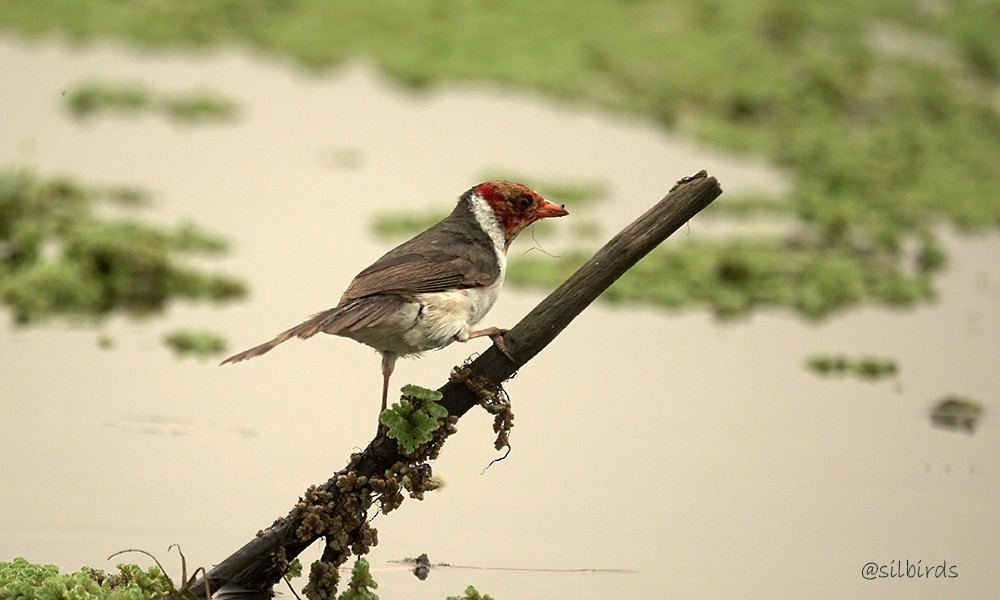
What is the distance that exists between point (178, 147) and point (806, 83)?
5.44 metres

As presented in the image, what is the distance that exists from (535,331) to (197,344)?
3.73m

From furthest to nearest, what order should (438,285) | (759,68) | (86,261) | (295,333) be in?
(759,68), (86,261), (438,285), (295,333)

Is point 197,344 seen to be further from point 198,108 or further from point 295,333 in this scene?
point 198,108

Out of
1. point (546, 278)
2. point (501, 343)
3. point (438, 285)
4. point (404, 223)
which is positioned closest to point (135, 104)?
point (404, 223)

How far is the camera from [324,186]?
38.6 ft

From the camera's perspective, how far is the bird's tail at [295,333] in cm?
482

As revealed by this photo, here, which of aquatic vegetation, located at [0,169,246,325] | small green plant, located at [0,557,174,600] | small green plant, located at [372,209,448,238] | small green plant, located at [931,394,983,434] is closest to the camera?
small green plant, located at [0,557,174,600]

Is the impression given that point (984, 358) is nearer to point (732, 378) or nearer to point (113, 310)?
point (732, 378)

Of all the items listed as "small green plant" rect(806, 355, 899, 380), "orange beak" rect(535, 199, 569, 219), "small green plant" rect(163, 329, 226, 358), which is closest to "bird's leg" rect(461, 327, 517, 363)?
"orange beak" rect(535, 199, 569, 219)

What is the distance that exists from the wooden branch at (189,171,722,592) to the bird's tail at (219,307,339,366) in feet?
1.38

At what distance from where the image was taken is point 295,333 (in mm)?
5016

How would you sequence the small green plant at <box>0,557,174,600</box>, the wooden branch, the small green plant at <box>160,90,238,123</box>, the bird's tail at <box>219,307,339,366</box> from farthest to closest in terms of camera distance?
the small green plant at <box>160,90,238,123</box>, the wooden branch, the small green plant at <box>0,557,174,600</box>, the bird's tail at <box>219,307,339,366</box>

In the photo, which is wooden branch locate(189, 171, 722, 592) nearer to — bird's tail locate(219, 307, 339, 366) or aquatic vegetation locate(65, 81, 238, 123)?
bird's tail locate(219, 307, 339, 366)

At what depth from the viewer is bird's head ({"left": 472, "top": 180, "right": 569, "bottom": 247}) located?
6.00 meters
